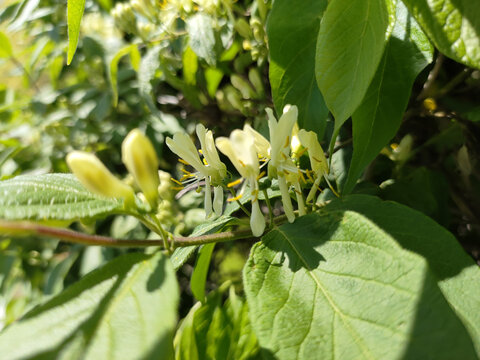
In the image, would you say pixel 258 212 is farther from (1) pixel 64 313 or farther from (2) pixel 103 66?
(2) pixel 103 66

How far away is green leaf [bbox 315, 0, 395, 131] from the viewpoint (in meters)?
0.42

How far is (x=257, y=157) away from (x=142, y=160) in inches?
5.2

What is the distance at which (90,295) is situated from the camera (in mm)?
350

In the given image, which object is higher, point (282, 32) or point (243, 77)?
point (282, 32)

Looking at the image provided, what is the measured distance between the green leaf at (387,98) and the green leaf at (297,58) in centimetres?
6

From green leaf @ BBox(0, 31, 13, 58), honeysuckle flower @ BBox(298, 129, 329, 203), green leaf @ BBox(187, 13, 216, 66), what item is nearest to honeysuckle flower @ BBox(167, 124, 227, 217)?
honeysuckle flower @ BBox(298, 129, 329, 203)

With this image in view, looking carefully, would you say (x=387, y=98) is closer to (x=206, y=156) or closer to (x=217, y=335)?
(x=206, y=156)

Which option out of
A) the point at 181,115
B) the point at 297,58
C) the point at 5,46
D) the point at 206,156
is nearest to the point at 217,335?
the point at 206,156

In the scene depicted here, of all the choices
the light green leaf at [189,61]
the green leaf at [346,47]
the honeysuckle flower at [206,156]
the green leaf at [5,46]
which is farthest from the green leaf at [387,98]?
the green leaf at [5,46]

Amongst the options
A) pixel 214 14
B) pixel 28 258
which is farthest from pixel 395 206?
pixel 28 258

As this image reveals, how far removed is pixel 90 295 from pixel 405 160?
0.52 metres

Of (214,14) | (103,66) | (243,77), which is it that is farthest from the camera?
(103,66)

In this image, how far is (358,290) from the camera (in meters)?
0.35

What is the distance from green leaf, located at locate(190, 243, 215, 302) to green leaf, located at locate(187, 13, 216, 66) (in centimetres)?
32
